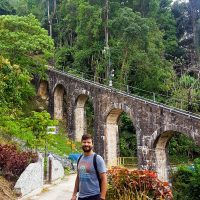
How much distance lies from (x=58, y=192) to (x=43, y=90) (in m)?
19.2

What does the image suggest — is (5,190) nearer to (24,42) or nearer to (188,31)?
(24,42)

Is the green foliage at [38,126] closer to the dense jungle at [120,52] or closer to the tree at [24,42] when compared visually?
the dense jungle at [120,52]

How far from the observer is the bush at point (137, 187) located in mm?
5605

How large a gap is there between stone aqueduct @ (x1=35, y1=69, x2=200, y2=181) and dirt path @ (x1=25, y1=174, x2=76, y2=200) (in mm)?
4346

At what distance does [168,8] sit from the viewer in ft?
112

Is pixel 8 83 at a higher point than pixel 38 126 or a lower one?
higher

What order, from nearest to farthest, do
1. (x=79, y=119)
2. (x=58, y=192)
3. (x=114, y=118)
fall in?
(x=58, y=192) → (x=114, y=118) → (x=79, y=119)

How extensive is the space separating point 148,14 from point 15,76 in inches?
811

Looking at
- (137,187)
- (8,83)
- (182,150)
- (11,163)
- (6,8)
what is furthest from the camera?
(6,8)

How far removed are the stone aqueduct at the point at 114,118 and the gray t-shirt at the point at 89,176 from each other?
8979 mm

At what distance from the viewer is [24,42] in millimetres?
20828

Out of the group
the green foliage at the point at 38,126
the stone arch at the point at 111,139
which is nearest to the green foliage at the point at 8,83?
the green foliage at the point at 38,126

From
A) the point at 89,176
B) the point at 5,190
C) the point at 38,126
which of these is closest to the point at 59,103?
the point at 38,126

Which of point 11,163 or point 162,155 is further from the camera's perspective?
point 162,155
